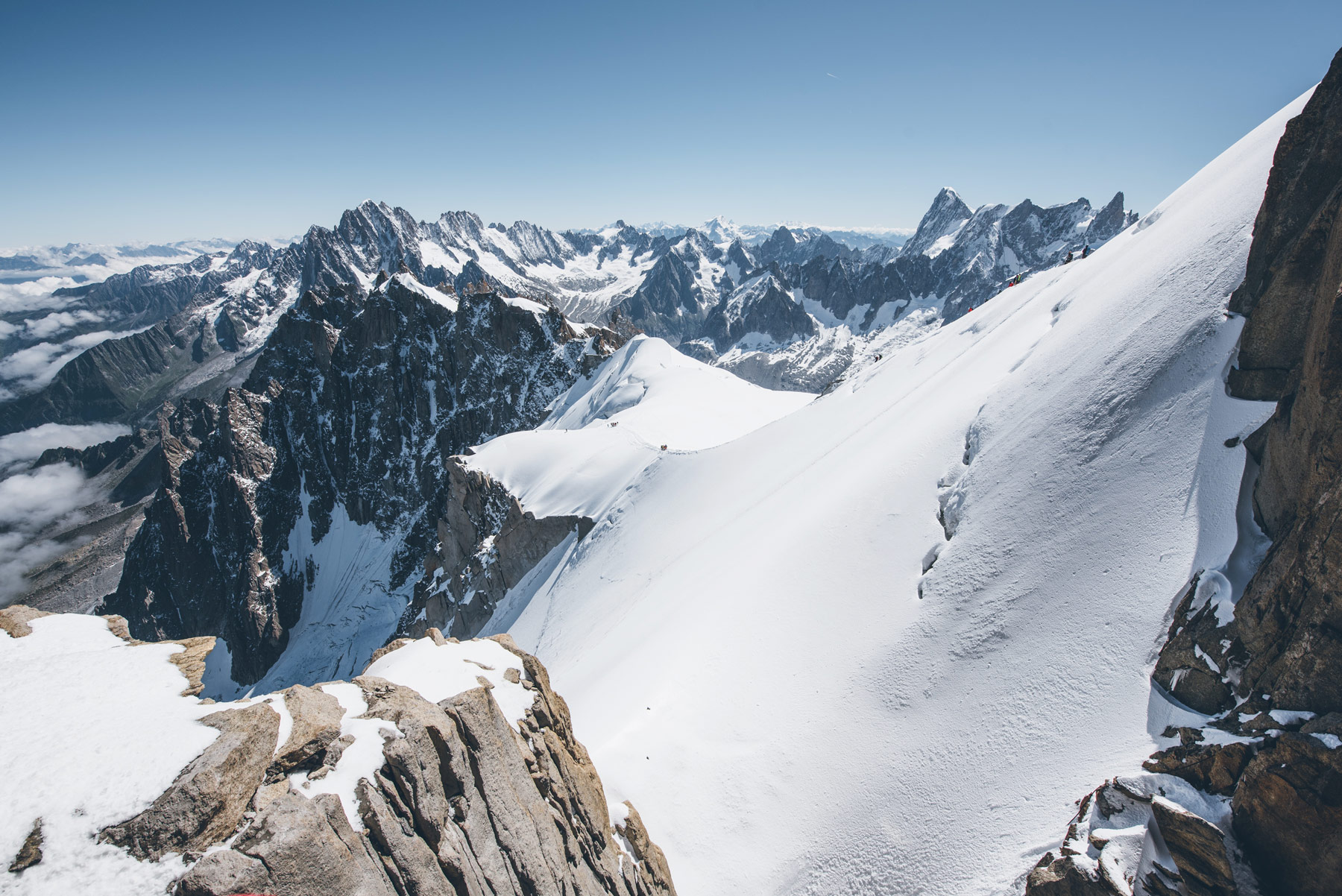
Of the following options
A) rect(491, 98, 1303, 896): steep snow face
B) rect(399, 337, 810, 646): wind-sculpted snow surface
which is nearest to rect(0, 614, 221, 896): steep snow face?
rect(491, 98, 1303, 896): steep snow face

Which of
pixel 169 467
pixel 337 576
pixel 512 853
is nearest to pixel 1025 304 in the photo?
pixel 512 853

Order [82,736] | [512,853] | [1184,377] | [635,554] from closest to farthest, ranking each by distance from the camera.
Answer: [82,736]
[512,853]
[1184,377]
[635,554]

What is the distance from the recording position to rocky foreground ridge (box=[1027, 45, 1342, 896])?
880 centimetres

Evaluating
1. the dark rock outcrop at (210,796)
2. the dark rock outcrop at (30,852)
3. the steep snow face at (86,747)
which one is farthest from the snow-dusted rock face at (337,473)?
the dark rock outcrop at (30,852)

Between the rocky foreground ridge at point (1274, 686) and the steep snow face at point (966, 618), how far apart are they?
1.24m

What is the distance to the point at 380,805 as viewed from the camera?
9586mm

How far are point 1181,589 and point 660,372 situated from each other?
70.3 metres

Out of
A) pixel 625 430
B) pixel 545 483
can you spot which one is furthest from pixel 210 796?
pixel 625 430

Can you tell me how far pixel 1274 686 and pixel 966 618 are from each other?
296 inches

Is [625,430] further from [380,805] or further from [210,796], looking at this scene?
[210,796]

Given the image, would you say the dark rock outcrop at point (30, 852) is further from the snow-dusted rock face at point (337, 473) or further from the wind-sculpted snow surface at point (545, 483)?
the snow-dusted rock face at point (337, 473)

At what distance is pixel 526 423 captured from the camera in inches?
4262

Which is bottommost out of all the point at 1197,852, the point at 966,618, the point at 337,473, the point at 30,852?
the point at 337,473

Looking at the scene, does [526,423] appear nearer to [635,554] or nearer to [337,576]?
[337,576]
